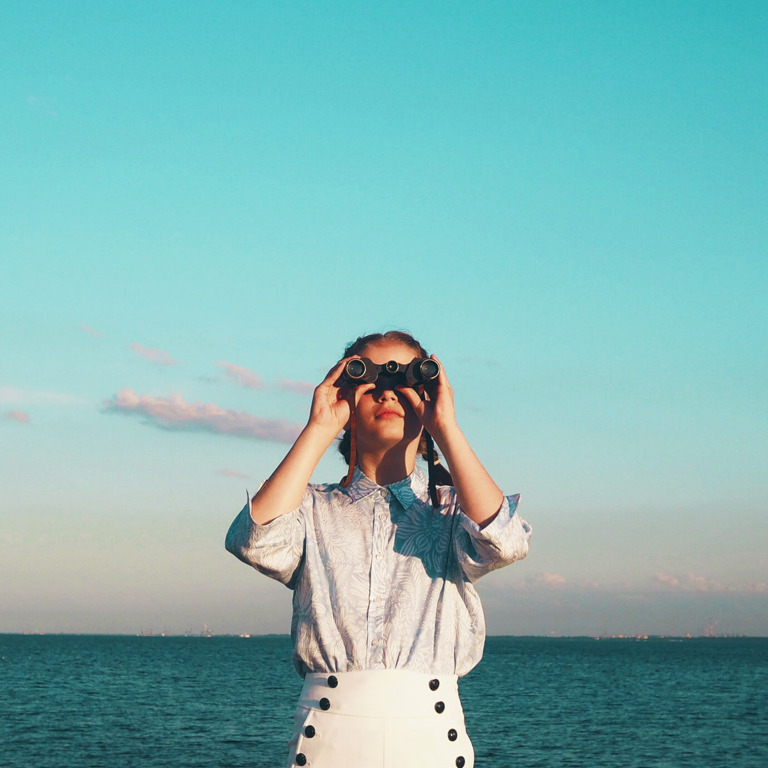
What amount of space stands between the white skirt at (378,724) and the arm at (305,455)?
1.84ft

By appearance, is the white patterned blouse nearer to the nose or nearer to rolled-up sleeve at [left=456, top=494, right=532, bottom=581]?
rolled-up sleeve at [left=456, top=494, right=532, bottom=581]

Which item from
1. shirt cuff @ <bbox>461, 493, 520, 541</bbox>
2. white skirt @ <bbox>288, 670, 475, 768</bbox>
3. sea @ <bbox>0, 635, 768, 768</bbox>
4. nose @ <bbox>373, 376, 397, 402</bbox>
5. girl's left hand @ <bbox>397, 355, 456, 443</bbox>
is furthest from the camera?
sea @ <bbox>0, 635, 768, 768</bbox>

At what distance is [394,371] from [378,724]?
44.9 inches

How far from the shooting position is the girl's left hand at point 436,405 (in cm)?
318

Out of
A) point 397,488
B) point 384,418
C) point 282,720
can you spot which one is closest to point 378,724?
point 397,488

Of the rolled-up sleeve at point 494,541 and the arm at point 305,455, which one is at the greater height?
the arm at point 305,455

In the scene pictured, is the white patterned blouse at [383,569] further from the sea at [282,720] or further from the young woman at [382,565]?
the sea at [282,720]

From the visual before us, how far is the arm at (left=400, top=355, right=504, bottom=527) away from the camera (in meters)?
3.08

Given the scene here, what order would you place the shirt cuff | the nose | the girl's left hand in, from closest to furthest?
the shirt cuff → the girl's left hand → the nose

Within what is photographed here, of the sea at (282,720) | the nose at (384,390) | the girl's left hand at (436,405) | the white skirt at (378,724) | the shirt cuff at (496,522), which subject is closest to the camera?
the white skirt at (378,724)

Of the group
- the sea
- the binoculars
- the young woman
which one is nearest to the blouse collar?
the young woman

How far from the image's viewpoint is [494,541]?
119 inches

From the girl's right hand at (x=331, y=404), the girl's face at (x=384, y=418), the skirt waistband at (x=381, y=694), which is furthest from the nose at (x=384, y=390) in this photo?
the skirt waistband at (x=381, y=694)

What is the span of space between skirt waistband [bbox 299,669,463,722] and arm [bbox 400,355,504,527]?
53cm
